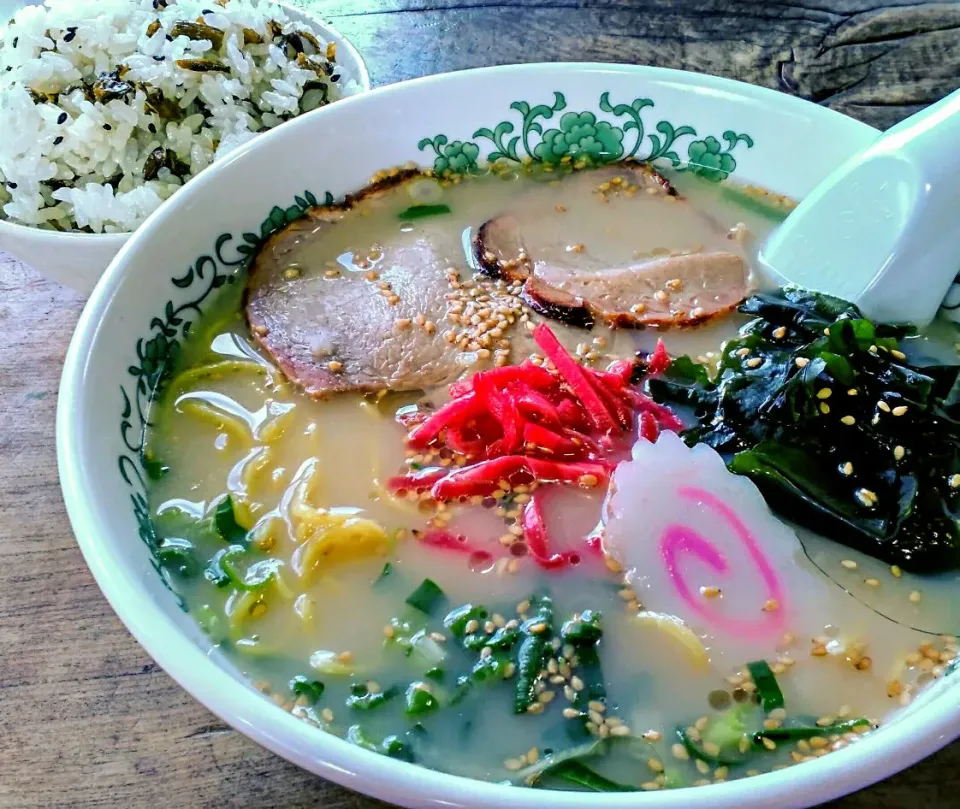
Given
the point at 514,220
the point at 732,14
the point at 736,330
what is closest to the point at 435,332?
the point at 514,220

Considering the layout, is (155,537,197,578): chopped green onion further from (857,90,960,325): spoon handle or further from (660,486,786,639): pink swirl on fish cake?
(857,90,960,325): spoon handle

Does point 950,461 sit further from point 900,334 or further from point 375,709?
point 375,709

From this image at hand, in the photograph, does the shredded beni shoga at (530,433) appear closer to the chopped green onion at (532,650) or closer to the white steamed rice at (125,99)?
the chopped green onion at (532,650)

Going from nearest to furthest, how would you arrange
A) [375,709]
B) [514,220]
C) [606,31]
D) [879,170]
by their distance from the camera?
[375,709], [879,170], [514,220], [606,31]

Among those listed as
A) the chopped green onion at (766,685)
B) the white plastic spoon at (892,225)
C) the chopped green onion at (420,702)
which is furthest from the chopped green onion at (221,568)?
the white plastic spoon at (892,225)

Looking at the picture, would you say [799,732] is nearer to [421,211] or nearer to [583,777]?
[583,777]
